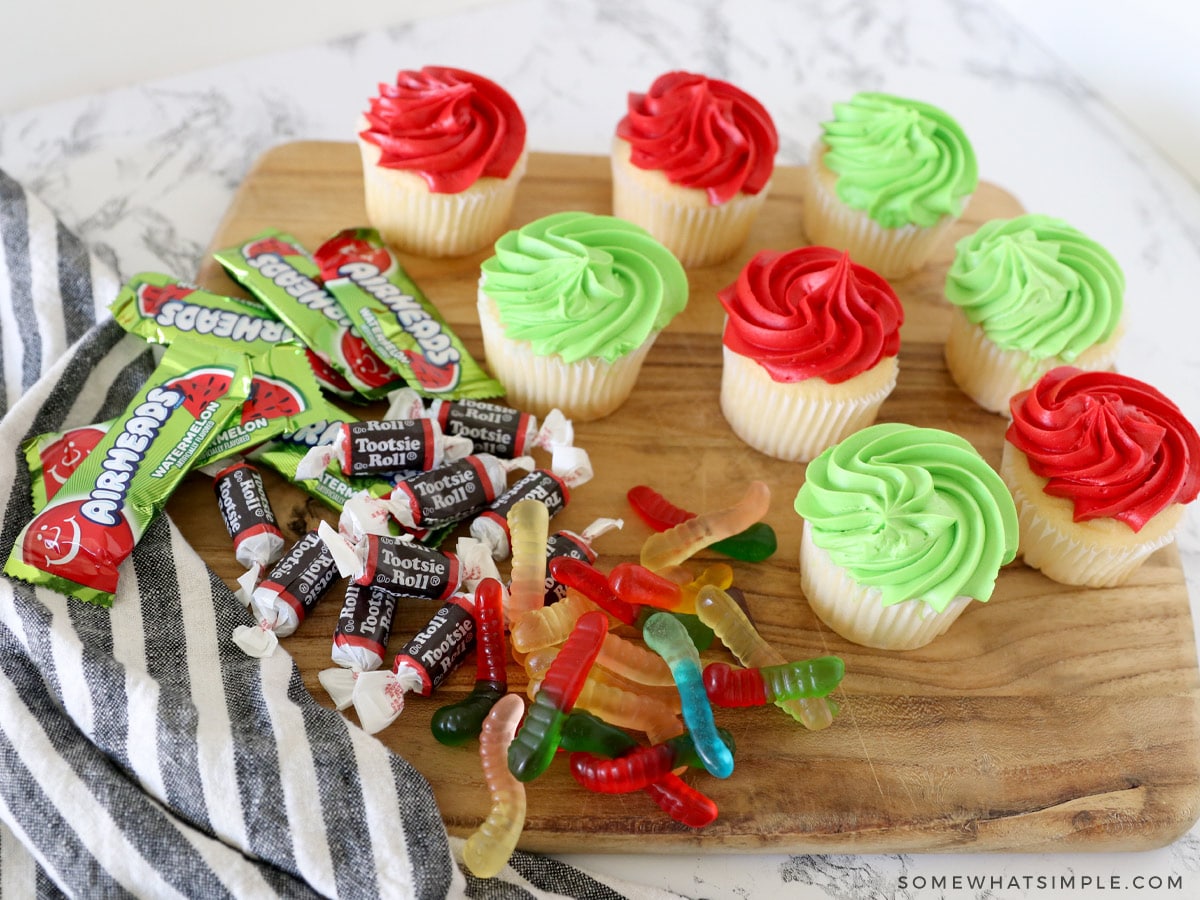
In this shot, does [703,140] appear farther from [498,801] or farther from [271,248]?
[498,801]

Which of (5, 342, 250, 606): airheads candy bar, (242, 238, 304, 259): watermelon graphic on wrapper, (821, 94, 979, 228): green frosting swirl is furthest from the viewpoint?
(821, 94, 979, 228): green frosting swirl

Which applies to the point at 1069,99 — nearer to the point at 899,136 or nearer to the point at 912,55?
the point at 912,55

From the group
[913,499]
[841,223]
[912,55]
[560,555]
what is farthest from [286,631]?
[912,55]

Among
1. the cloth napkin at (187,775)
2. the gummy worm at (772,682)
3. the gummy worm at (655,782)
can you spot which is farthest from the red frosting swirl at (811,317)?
the cloth napkin at (187,775)

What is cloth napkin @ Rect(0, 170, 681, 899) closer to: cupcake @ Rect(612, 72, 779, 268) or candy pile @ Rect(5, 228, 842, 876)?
candy pile @ Rect(5, 228, 842, 876)

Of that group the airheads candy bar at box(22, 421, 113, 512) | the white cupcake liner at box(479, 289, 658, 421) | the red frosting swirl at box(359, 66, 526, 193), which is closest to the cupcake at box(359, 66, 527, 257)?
the red frosting swirl at box(359, 66, 526, 193)
